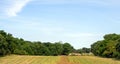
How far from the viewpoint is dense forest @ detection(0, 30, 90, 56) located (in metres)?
79.7

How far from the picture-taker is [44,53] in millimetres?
146125

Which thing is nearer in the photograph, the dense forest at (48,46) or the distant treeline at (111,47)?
the distant treeline at (111,47)

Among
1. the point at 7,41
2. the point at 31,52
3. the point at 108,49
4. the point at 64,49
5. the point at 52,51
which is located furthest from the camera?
the point at 64,49

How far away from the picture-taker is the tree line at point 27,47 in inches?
3136

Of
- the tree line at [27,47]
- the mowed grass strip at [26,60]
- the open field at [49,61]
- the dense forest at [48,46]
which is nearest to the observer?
the mowed grass strip at [26,60]

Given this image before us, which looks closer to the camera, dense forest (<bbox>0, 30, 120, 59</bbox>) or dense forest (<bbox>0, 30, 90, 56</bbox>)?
dense forest (<bbox>0, 30, 90, 56</bbox>)

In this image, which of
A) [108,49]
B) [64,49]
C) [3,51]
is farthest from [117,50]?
[64,49]

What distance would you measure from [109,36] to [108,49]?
18.9 m

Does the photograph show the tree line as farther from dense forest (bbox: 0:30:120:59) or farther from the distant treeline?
the distant treeline

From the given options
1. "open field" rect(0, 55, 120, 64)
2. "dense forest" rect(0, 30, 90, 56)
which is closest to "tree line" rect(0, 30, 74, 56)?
"dense forest" rect(0, 30, 90, 56)

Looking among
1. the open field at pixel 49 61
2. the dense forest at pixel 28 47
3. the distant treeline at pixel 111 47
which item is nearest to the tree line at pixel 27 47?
the dense forest at pixel 28 47

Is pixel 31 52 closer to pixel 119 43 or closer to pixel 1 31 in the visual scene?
pixel 1 31

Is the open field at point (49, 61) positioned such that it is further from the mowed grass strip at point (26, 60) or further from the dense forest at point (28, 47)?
the dense forest at point (28, 47)

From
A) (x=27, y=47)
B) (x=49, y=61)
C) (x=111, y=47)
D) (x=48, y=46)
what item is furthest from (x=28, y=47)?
(x=49, y=61)
